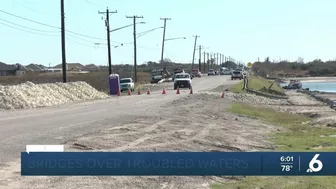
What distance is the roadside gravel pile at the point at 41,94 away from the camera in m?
33.3

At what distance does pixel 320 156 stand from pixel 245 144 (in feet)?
38.9

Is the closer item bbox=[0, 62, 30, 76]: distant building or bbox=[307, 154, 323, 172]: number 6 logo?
bbox=[307, 154, 323, 172]: number 6 logo

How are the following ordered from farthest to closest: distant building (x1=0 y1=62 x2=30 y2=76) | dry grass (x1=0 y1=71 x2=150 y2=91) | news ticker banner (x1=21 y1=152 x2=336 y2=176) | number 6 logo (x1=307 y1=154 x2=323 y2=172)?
distant building (x1=0 y1=62 x2=30 y2=76) < dry grass (x1=0 y1=71 x2=150 y2=91) < news ticker banner (x1=21 y1=152 x2=336 y2=176) < number 6 logo (x1=307 y1=154 x2=323 y2=172)

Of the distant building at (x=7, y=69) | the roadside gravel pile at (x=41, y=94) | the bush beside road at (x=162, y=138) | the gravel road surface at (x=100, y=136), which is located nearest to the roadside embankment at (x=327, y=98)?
the roadside gravel pile at (x=41, y=94)

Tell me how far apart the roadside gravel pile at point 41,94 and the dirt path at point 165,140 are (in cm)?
1004

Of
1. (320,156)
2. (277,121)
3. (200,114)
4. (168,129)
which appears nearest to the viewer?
(320,156)

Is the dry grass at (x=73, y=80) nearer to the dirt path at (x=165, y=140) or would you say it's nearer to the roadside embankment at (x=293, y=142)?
the roadside embankment at (x=293, y=142)

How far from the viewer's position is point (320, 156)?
6.57m

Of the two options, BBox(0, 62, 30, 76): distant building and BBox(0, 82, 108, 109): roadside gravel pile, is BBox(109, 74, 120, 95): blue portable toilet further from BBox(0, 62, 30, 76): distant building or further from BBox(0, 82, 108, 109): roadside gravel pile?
BBox(0, 62, 30, 76): distant building

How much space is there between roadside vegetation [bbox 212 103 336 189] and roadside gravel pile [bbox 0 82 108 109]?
1231cm

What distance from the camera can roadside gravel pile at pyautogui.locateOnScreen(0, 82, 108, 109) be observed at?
33309 millimetres

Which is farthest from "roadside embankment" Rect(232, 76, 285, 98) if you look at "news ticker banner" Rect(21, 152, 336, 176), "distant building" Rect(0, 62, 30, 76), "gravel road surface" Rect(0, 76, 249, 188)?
"distant building" Rect(0, 62, 30, 76)

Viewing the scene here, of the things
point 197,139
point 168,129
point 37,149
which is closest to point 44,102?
point 168,129

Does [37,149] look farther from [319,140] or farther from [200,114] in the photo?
[200,114]
